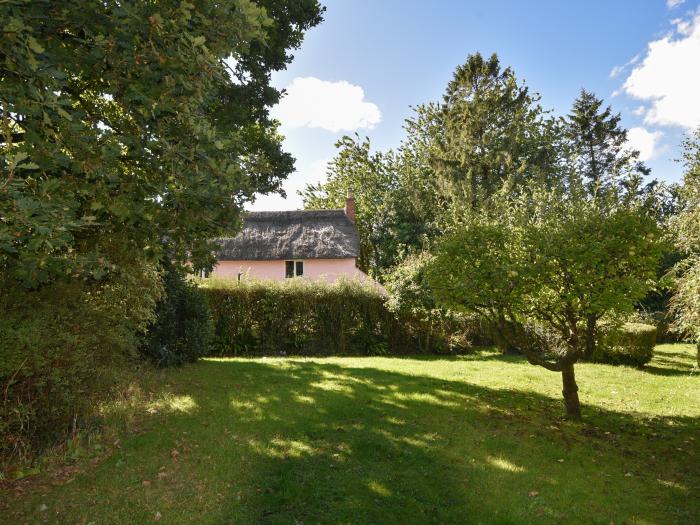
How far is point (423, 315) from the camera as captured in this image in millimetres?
19234

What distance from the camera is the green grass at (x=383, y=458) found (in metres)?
5.48

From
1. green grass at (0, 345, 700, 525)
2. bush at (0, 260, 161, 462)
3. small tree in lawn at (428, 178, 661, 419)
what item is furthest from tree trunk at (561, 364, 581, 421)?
bush at (0, 260, 161, 462)

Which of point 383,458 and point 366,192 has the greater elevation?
point 366,192

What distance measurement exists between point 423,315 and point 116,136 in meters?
15.4

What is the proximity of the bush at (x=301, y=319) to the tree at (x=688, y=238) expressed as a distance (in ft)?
36.0

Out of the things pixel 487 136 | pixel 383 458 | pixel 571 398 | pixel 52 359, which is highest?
pixel 487 136

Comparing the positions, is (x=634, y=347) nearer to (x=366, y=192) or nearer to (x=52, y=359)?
(x=52, y=359)

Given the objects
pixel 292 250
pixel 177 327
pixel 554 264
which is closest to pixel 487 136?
pixel 292 250

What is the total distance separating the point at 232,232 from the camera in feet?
22.9

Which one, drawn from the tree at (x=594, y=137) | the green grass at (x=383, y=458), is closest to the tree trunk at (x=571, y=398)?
the green grass at (x=383, y=458)

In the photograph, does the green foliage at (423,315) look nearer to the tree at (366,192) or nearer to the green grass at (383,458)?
the green grass at (383,458)

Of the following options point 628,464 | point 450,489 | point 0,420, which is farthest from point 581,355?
point 0,420

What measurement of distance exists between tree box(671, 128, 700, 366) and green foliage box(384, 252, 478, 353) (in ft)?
29.2

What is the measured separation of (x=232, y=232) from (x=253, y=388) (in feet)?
16.7
